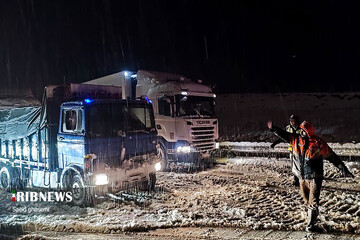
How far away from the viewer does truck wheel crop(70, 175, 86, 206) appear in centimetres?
718

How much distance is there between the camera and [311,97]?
109 ft

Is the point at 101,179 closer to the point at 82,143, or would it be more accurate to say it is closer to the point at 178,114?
the point at 82,143

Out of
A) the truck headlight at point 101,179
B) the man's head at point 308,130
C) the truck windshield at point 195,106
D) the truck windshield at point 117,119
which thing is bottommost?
the truck headlight at point 101,179

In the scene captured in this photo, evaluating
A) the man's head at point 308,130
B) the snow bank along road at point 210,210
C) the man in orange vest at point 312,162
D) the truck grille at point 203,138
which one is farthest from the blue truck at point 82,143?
the man's head at point 308,130

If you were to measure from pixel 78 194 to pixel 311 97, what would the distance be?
1206 inches

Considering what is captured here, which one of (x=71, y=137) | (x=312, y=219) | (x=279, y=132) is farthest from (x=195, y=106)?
(x=312, y=219)

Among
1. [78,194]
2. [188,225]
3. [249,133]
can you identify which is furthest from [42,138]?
[249,133]

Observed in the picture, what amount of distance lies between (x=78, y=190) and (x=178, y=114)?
5.35 metres

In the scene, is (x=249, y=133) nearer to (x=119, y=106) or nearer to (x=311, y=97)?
(x=311, y=97)

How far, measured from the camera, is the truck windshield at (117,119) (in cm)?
729

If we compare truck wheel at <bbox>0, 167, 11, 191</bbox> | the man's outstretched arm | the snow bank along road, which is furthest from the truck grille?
the man's outstretched arm

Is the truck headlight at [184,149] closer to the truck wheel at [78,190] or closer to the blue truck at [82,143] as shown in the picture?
the blue truck at [82,143]

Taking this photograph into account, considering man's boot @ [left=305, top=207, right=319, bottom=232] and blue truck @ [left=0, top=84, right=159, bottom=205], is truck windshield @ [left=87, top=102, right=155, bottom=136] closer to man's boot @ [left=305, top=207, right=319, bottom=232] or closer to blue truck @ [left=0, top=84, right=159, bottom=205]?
blue truck @ [left=0, top=84, right=159, bottom=205]

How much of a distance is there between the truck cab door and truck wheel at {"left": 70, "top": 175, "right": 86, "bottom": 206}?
0.38 metres
